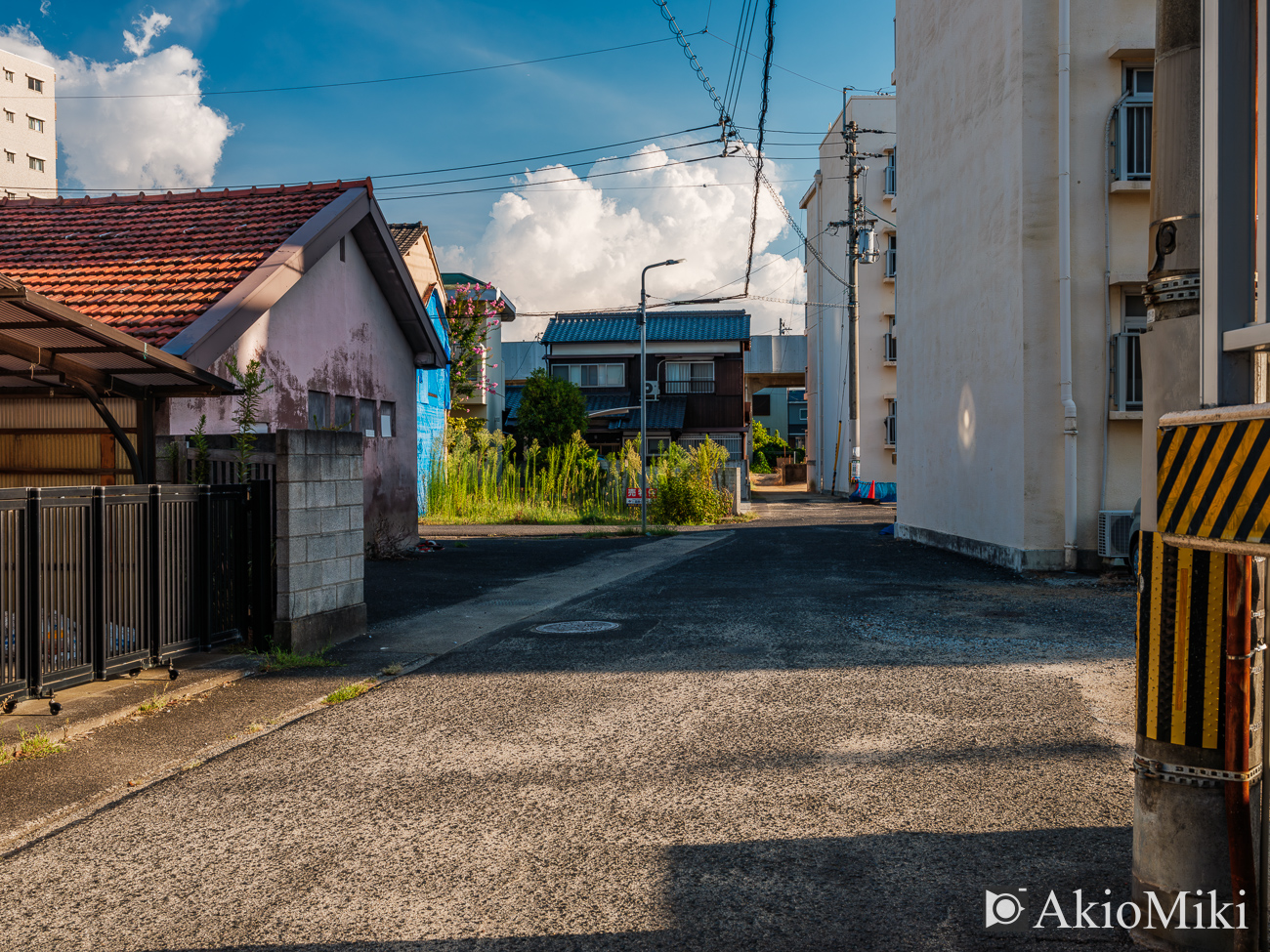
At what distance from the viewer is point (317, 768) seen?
15.8ft

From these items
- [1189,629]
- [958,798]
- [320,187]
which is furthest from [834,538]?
[1189,629]

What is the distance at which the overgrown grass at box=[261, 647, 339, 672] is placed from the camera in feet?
23.8

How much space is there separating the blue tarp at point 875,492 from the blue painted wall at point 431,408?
50.4ft

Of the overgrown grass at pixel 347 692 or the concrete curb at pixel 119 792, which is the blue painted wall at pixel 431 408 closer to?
the overgrown grass at pixel 347 692

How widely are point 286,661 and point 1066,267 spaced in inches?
431

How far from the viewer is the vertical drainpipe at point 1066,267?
42.0 feet

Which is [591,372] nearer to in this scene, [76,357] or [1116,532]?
[1116,532]

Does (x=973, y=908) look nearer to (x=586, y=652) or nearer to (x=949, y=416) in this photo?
(x=586, y=652)

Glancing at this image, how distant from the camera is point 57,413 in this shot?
992 cm

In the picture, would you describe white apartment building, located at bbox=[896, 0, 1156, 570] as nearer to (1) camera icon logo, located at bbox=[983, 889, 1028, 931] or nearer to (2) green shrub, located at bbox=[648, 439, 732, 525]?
(1) camera icon logo, located at bbox=[983, 889, 1028, 931]

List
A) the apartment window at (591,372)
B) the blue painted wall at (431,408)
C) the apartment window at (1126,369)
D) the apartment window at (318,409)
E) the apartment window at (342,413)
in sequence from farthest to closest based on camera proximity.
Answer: the apartment window at (591,372)
the blue painted wall at (431,408)
the apartment window at (342,413)
the apartment window at (318,409)
the apartment window at (1126,369)

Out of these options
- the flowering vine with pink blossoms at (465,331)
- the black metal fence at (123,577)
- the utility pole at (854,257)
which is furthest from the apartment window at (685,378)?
the black metal fence at (123,577)

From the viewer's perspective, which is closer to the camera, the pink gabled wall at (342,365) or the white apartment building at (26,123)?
the pink gabled wall at (342,365)

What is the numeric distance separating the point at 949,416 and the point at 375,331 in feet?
32.9
